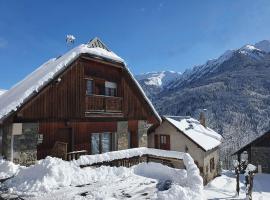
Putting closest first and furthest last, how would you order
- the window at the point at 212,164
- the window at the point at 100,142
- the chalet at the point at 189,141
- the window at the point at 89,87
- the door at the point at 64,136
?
1. the door at the point at 64,136
2. the window at the point at 89,87
3. the window at the point at 100,142
4. the chalet at the point at 189,141
5. the window at the point at 212,164

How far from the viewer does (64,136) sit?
52.1 ft

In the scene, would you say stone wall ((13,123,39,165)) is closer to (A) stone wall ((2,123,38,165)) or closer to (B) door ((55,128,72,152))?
(A) stone wall ((2,123,38,165))

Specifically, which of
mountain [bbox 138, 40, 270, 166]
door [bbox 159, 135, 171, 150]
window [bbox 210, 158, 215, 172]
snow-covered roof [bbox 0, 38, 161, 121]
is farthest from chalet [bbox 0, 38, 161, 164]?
mountain [bbox 138, 40, 270, 166]

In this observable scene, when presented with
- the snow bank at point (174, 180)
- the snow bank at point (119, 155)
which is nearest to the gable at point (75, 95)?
the snow bank at point (119, 155)

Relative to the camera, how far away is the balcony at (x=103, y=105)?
16578 millimetres

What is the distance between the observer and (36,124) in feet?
Answer: 45.9

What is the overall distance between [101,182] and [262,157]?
2692cm

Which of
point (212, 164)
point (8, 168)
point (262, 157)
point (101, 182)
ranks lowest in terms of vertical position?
point (212, 164)

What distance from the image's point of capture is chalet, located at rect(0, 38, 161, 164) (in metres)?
13.3

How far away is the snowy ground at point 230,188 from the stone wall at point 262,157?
136cm

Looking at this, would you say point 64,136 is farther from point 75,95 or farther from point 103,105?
point 103,105

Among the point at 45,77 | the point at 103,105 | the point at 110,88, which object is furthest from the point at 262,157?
the point at 45,77

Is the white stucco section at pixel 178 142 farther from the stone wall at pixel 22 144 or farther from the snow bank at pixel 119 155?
the stone wall at pixel 22 144

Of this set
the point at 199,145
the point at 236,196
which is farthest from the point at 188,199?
the point at 199,145
